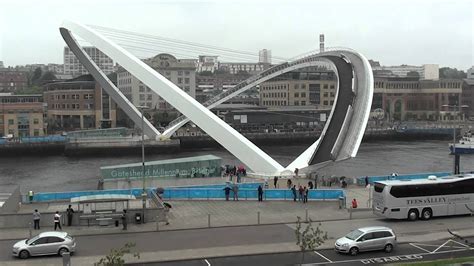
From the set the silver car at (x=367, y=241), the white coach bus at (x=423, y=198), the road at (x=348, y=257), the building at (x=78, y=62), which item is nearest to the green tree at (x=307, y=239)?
the road at (x=348, y=257)

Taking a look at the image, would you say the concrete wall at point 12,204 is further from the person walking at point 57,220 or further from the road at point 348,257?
the road at point 348,257

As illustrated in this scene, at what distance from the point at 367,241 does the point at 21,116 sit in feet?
195

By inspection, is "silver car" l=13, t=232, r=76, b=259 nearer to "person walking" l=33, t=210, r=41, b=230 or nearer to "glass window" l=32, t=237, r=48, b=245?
"glass window" l=32, t=237, r=48, b=245

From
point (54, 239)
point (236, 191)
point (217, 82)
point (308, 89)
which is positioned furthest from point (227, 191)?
point (217, 82)

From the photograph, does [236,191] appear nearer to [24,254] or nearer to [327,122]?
[24,254]

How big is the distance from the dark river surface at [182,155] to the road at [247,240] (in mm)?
14862

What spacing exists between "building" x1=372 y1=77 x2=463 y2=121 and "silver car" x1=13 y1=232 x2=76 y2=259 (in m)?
91.2

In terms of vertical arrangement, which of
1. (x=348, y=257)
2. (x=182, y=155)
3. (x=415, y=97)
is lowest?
(x=182, y=155)

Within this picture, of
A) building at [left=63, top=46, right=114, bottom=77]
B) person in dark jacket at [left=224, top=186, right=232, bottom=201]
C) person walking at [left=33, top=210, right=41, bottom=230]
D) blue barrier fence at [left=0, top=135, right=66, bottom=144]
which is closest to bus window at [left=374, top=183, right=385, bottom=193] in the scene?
person in dark jacket at [left=224, top=186, right=232, bottom=201]

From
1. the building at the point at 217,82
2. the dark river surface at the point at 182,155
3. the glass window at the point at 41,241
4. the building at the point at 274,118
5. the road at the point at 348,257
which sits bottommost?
the dark river surface at the point at 182,155

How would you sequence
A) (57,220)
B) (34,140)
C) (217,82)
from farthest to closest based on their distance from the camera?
1. (217,82)
2. (34,140)
3. (57,220)

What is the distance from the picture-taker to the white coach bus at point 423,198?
56.6 feet

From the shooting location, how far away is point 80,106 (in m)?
75.4

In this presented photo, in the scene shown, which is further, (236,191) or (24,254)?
(236,191)
